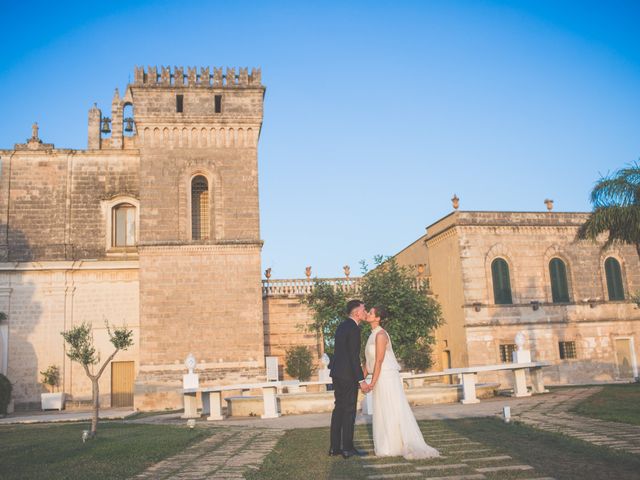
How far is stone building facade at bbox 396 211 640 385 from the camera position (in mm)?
28734

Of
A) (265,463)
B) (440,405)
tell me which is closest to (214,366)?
(440,405)

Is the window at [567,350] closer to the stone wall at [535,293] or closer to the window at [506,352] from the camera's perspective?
the stone wall at [535,293]

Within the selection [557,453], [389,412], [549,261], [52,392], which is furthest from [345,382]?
[549,261]

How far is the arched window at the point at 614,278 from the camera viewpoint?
30.7 metres

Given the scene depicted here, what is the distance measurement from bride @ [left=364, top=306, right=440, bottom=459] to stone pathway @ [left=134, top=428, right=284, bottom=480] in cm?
166

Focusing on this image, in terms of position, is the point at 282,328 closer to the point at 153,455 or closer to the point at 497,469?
the point at 153,455

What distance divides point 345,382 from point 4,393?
19825 millimetres

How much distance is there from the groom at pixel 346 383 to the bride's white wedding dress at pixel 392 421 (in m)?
0.27

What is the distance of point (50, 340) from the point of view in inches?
1002

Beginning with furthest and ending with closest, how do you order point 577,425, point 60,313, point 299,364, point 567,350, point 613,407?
point 567,350
point 299,364
point 60,313
point 613,407
point 577,425

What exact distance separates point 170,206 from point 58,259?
18.9 ft

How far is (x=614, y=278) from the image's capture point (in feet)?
102

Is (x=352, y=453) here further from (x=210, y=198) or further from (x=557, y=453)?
(x=210, y=198)

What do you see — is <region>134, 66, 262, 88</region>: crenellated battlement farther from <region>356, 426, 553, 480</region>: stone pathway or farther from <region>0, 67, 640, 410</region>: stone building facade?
<region>356, 426, 553, 480</region>: stone pathway
